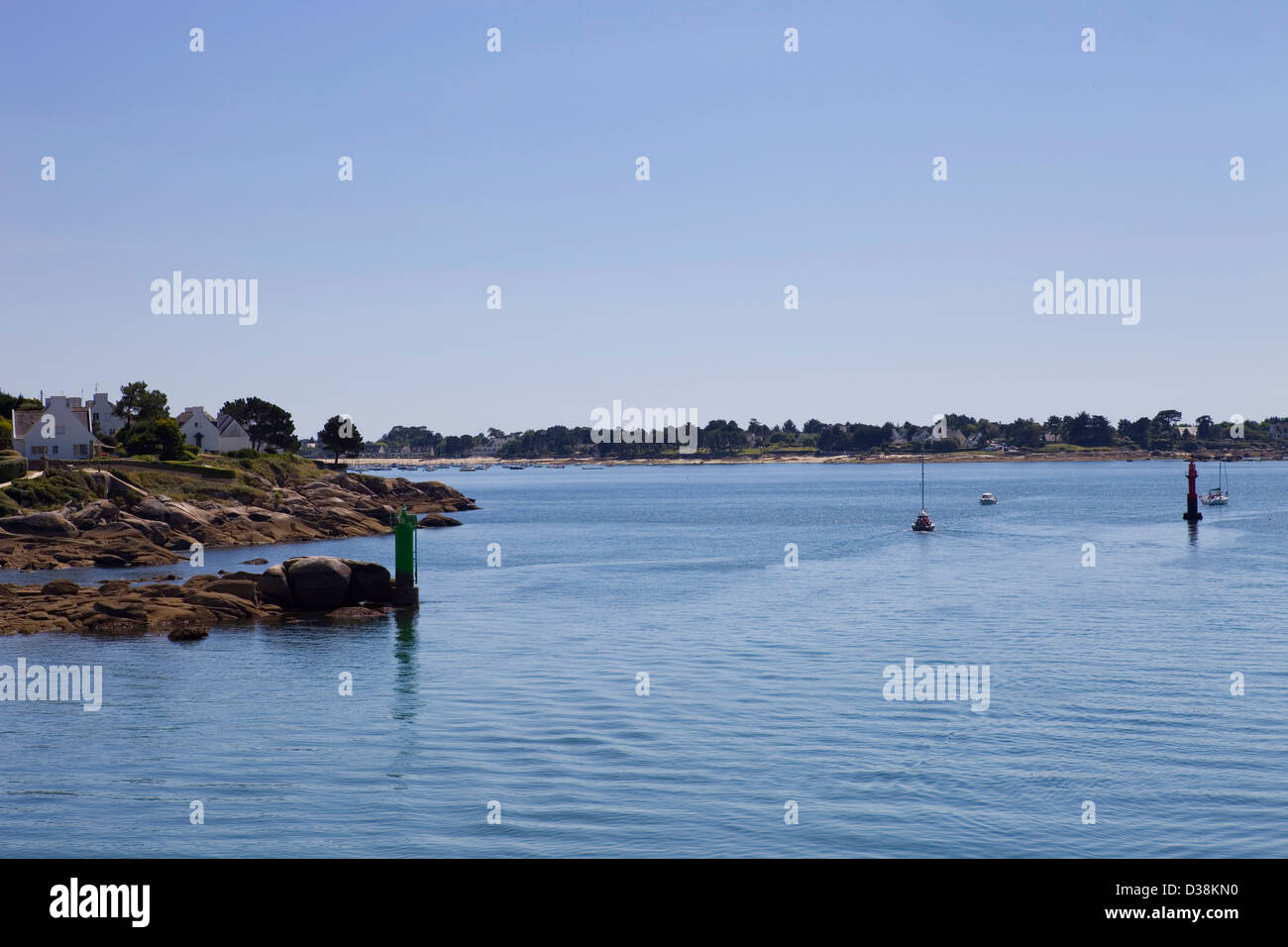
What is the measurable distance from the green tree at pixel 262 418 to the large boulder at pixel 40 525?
69.6 metres

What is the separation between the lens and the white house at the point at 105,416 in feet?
459

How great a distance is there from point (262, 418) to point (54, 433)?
123ft

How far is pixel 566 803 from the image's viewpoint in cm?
2183

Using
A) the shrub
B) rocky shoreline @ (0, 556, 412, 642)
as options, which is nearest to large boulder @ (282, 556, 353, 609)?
rocky shoreline @ (0, 556, 412, 642)

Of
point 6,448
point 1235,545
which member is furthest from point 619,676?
point 6,448

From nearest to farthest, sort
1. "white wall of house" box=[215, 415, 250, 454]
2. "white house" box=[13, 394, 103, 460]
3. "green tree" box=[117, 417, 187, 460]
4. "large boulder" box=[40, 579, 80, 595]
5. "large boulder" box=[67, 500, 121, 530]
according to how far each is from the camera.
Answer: "large boulder" box=[40, 579, 80, 595] → "large boulder" box=[67, 500, 121, 530] → "white house" box=[13, 394, 103, 460] → "green tree" box=[117, 417, 187, 460] → "white wall of house" box=[215, 415, 250, 454]

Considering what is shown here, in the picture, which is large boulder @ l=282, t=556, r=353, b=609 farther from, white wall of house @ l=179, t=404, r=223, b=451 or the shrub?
white wall of house @ l=179, t=404, r=223, b=451

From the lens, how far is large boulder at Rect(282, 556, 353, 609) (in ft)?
166

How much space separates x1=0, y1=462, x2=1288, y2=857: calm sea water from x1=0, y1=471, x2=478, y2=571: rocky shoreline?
29.1 meters

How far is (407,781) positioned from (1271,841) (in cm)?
1688

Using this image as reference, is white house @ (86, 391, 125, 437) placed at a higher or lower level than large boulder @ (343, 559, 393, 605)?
higher

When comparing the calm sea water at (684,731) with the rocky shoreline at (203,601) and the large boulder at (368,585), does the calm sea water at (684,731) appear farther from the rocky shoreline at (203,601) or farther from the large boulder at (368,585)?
the large boulder at (368,585)

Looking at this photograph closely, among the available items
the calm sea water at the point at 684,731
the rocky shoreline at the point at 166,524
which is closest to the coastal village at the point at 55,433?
the rocky shoreline at the point at 166,524

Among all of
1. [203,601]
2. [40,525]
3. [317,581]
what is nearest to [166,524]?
[40,525]
